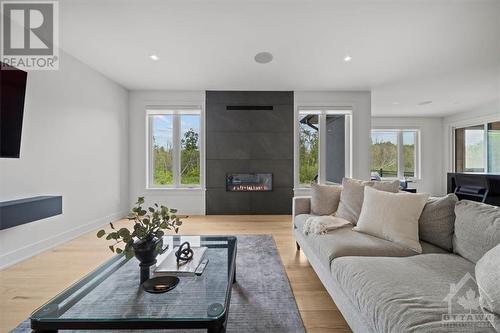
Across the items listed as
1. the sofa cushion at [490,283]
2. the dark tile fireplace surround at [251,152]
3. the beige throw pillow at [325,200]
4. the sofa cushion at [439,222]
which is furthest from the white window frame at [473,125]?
the sofa cushion at [490,283]

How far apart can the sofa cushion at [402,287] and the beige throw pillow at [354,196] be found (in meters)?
0.78

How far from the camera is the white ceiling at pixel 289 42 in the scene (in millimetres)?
2436

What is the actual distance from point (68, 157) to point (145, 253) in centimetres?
262

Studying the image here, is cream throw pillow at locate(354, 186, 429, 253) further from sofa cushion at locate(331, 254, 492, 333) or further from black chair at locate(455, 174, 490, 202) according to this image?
black chair at locate(455, 174, 490, 202)

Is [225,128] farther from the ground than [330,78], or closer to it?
closer to it

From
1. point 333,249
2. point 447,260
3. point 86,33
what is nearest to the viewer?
point 447,260

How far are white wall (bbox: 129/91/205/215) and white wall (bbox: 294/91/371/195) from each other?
6.87 feet

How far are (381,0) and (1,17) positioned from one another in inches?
154

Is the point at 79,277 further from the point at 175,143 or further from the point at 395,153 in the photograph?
the point at 395,153

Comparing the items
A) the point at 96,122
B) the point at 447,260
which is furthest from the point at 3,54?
the point at 447,260

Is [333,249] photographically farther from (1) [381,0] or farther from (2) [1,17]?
(2) [1,17]

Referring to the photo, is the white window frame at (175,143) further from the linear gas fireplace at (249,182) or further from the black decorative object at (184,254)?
the black decorative object at (184,254)

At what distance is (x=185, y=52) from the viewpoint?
10.7ft

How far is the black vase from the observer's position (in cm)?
141
